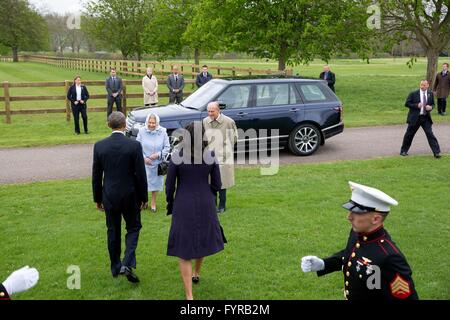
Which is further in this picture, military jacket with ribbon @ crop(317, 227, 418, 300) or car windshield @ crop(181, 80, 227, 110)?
car windshield @ crop(181, 80, 227, 110)

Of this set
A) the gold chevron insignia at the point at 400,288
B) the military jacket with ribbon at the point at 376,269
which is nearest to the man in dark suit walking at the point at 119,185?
the military jacket with ribbon at the point at 376,269

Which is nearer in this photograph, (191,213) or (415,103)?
(191,213)

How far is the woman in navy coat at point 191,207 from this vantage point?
5.27 metres

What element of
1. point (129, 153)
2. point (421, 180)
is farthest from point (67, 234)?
point (421, 180)

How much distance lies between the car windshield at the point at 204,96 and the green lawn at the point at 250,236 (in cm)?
209

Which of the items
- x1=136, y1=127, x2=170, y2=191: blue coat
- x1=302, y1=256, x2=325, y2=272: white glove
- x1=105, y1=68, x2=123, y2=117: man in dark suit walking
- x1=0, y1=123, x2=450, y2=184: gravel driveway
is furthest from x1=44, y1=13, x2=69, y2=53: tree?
x1=302, y1=256, x2=325, y2=272: white glove

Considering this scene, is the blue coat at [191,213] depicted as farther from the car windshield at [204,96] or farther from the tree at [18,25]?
the tree at [18,25]

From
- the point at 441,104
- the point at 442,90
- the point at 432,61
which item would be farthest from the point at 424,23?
the point at 441,104

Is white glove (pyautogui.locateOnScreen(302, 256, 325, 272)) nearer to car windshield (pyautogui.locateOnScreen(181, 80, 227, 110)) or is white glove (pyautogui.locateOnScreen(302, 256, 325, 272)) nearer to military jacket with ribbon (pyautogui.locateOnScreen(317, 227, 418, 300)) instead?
military jacket with ribbon (pyautogui.locateOnScreen(317, 227, 418, 300))

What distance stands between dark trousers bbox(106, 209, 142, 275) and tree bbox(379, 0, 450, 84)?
66.7ft

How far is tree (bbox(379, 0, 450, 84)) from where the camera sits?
2342 centimetres

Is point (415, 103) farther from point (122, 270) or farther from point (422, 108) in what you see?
point (122, 270)

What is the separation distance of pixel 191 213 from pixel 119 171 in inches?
40.7

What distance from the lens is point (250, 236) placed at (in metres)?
7.25
